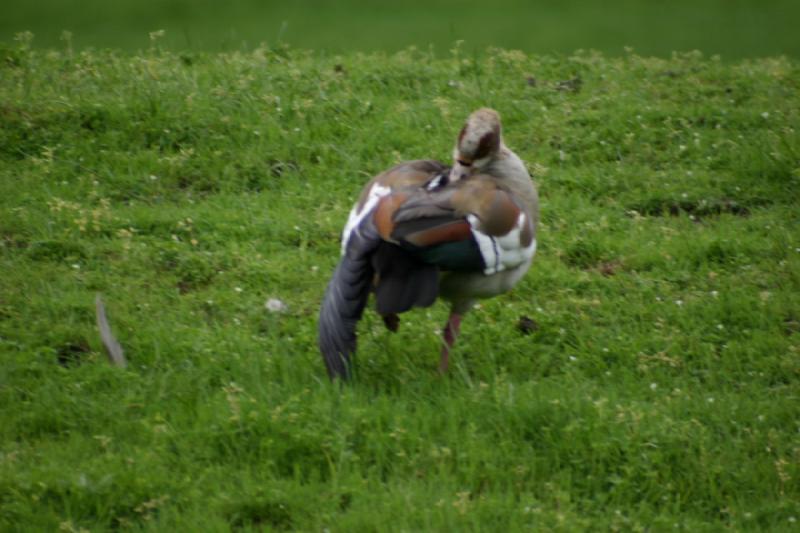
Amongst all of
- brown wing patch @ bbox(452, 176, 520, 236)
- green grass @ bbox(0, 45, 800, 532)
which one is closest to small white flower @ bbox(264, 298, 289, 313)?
green grass @ bbox(0, 45, 800, 532)

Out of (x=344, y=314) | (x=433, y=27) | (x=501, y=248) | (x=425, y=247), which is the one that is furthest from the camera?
(x=433, y=27)

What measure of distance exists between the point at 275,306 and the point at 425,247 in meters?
1.45

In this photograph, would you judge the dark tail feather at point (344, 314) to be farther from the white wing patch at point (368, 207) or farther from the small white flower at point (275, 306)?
the small white flower at point (275, 306)

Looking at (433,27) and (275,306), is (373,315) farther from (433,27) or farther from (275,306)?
(433,27)

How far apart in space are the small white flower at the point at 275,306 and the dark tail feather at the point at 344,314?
3.14 ft

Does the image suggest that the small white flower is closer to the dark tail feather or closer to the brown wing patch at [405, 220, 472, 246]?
the dark tail feather

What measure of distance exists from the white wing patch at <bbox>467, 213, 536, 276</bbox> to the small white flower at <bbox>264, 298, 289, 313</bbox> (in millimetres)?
1404

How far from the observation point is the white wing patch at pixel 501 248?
536 centimetres

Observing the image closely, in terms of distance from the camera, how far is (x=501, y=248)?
17.9ft

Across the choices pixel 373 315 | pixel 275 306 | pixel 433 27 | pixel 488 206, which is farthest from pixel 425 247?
pixel 433 27

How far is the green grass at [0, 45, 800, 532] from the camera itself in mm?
4832

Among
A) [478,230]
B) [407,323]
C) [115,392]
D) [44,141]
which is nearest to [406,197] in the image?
[478,230]

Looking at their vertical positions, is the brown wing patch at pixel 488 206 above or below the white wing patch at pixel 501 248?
above

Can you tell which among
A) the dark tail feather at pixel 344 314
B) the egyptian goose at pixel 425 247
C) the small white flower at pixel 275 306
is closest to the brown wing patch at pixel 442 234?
the egyptian goose at pixel 425 247
